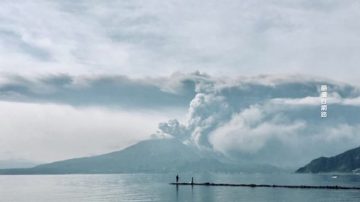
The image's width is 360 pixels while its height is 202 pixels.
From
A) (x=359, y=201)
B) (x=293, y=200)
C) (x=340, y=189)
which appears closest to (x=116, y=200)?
(x=293, y=200)

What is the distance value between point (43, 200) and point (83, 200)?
523 inches

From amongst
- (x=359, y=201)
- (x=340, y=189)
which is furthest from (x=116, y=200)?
(x=340, y=189)

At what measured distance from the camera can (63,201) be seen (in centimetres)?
12719

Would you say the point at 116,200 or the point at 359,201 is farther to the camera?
the point at 116,200

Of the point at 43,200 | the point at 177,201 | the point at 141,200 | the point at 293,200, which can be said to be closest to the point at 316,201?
the point at 293,200

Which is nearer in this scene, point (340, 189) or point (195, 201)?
point (195, 201)

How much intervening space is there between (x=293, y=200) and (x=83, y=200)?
55.8 m

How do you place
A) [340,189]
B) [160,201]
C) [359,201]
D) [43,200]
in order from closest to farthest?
[359,201] → [160,201] → [43,200] → [340,189]

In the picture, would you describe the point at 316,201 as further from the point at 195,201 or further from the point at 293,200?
the point at 195,201

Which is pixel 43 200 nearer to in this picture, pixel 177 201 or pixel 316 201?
pixel 177 201

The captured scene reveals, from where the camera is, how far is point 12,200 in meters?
137

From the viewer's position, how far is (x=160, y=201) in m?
124

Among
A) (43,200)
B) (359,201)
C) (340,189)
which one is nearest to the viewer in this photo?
(359,201)

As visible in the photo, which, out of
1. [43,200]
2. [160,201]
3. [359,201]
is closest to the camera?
[359,201]
